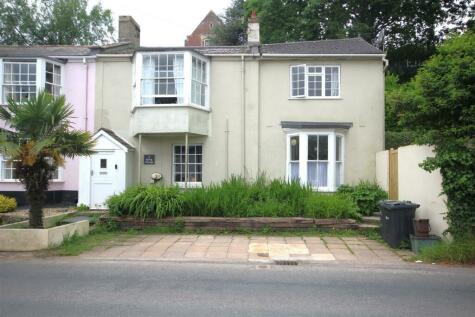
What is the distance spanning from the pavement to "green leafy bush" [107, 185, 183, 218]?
1.00m

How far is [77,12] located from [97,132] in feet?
89.4

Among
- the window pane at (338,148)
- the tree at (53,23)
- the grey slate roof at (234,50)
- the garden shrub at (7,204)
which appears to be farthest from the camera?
the tree at (53,23)

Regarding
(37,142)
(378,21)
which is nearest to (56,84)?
(37,142)

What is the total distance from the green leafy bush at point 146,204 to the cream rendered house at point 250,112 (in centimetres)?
387

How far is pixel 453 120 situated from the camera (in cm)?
1133

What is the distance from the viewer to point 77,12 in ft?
136

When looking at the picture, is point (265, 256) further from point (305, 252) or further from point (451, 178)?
point (451, 178)

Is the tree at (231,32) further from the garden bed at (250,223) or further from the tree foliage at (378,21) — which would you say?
the garden bed at (250,223)

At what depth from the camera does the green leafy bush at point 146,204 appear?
14.0m

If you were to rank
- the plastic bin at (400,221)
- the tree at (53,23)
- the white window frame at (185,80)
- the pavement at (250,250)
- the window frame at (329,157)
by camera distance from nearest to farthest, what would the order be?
the pavement at (250,250)
the plastic bin at (400,221)
the white window frame at (185,80)
the window frame at (329,157)
the tree at (53,23)

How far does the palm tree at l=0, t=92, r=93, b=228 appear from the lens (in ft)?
36.4

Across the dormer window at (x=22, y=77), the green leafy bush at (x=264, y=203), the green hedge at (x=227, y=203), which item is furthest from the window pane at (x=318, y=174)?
the dormer window at (x=22, y=77)

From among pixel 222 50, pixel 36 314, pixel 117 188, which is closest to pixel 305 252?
pixel 36 314

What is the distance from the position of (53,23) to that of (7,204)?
27.0 metres
